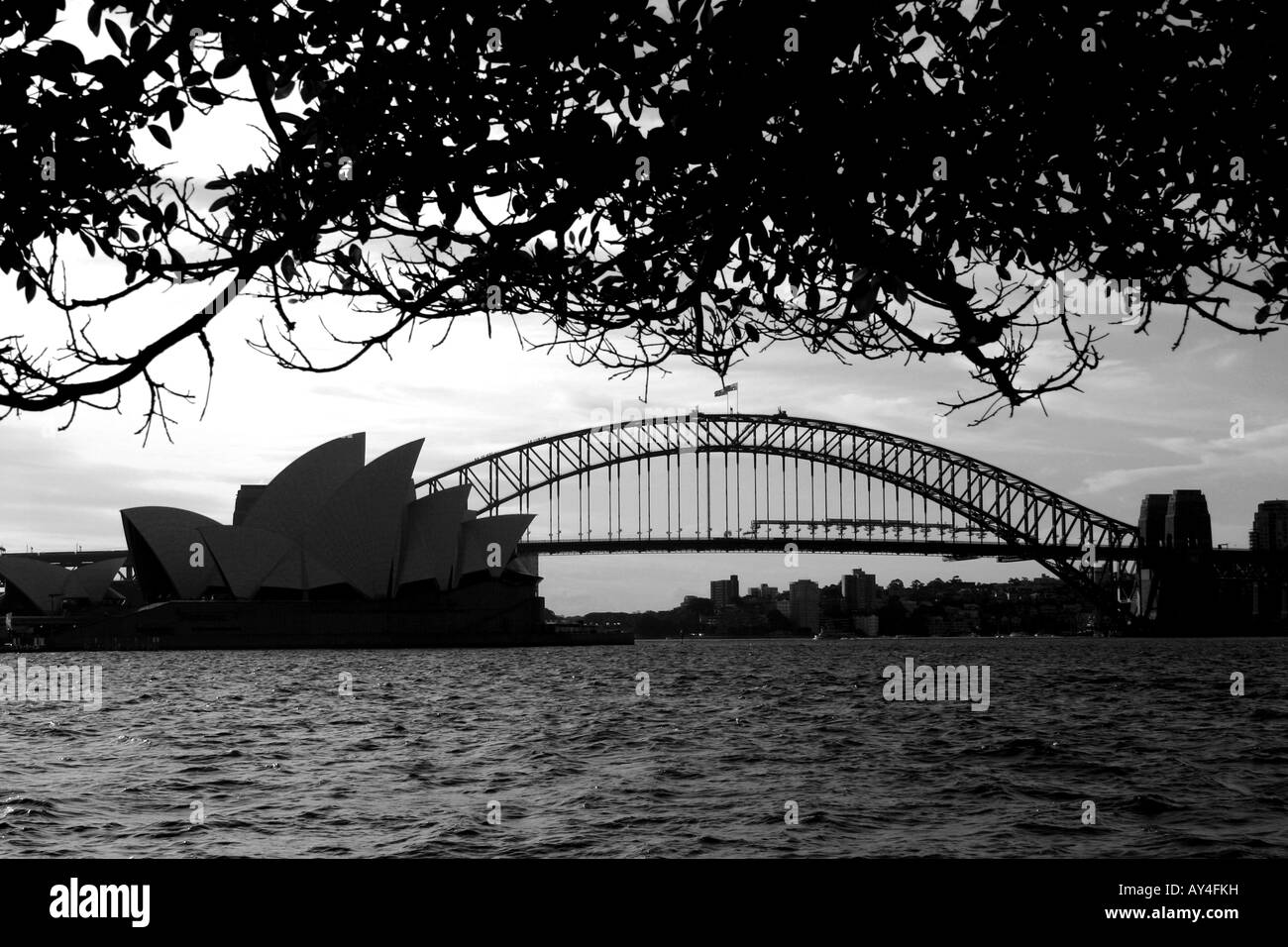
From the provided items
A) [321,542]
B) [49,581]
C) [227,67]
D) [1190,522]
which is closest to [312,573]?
[321,542]

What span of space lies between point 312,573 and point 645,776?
71438 mm

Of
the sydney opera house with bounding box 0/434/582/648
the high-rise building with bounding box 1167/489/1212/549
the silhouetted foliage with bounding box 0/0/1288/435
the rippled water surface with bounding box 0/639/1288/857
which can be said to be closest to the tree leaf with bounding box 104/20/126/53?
the silhouetted foliage with bounding box 0/0/1288/435

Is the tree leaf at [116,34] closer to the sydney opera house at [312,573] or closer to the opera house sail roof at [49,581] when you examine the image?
the sydney opera house at [312,573]

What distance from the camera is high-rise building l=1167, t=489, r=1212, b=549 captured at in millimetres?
102062

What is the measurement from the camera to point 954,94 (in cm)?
516

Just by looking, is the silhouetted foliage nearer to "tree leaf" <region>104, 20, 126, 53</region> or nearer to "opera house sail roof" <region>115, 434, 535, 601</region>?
"tree leaf" <region>104, 20, 126, 53</region>

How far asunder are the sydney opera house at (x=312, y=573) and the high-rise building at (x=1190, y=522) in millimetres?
49568

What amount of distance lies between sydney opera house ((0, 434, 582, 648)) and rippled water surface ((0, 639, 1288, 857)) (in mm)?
45427

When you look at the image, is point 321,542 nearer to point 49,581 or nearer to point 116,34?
point 49,581

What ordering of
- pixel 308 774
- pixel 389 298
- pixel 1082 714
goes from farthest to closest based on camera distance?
pixel 1082 714 → pixel 308 774 → pixel 389 298

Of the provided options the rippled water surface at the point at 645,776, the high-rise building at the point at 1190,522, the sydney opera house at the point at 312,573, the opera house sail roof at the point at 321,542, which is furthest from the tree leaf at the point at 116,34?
the high-rise building at the point at 1190,522

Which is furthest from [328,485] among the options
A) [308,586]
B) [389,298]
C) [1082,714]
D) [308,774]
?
[389,298]
